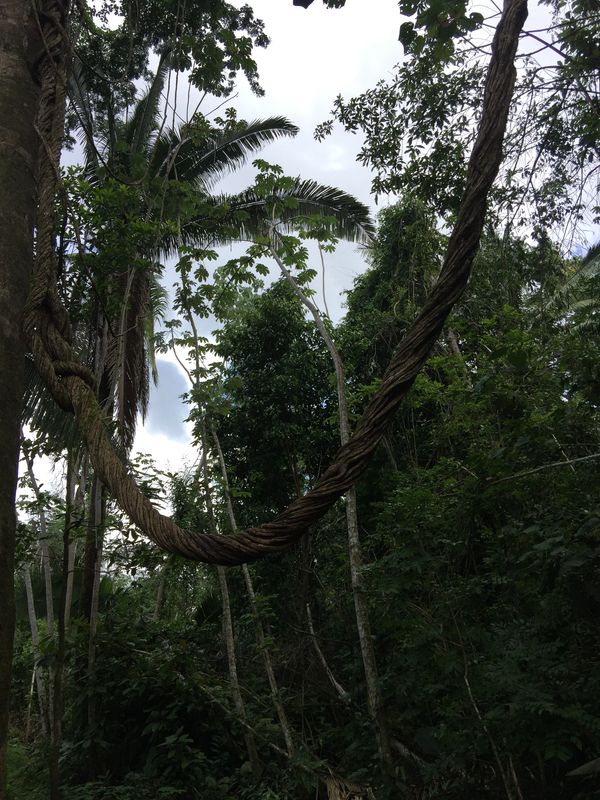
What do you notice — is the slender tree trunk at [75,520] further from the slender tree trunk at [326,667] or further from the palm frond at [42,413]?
the slender tree trunk at [326,667]

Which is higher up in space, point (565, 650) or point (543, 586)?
point (543, 586)

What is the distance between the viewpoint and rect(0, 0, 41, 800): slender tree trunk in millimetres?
1244

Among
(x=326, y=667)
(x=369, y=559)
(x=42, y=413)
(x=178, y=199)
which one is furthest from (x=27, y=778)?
(x=178, y=199)

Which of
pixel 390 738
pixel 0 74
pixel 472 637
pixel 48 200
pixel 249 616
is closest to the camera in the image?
pixel 0 74

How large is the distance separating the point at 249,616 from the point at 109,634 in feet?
4.02

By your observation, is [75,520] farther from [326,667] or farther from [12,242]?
[12,242]

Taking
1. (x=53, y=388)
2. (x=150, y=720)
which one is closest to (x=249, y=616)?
(x=150, y=720)

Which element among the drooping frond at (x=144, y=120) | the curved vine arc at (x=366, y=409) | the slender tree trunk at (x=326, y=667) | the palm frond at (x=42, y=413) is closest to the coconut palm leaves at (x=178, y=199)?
the drooping frond at (x=144, y=120)

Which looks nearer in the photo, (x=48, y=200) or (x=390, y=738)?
(x=48, y=200)

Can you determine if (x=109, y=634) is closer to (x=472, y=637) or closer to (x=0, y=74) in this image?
(x=472, y=637)

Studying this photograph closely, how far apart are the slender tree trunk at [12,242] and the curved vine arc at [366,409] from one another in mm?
77

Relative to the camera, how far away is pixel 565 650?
144 inches

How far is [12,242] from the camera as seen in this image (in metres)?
1.55

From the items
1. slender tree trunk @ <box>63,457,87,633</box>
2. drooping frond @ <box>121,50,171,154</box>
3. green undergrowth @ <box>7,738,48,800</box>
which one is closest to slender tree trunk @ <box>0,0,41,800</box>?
slender tree trunk @ <box>63,457,87,633</box>
